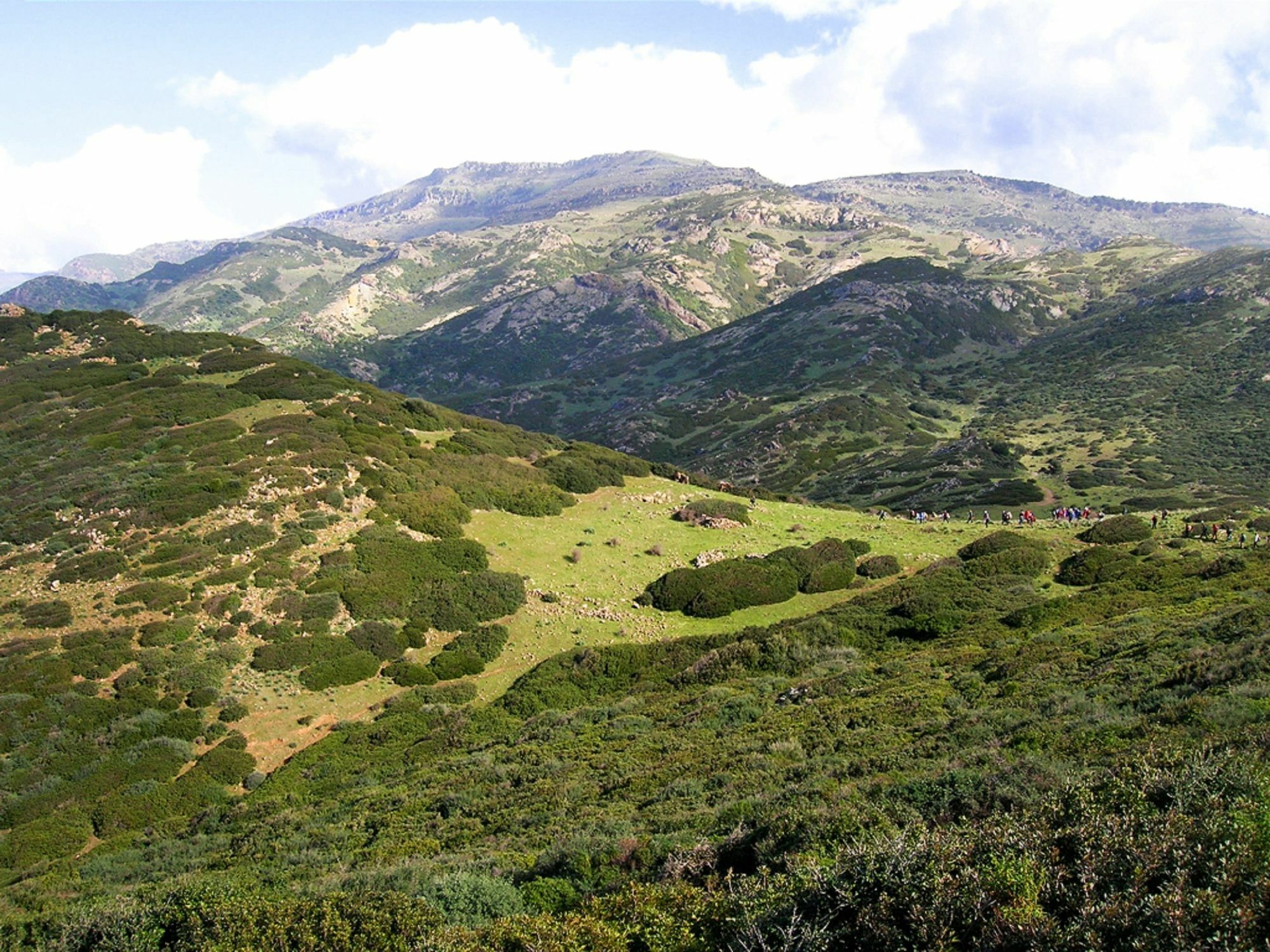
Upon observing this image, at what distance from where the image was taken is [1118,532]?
35.2 metres

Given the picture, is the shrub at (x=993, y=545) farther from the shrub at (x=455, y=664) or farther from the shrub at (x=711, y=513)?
the shrub at (x=455, y=664)

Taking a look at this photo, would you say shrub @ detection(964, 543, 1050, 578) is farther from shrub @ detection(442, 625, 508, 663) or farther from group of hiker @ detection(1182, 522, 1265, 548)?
shrub @ detection(442, 625, 508, 663)

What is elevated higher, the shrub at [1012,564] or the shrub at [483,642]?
the shrub at [1012,564]

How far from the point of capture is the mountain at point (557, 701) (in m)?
9.62

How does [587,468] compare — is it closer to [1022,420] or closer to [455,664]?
[455,664]

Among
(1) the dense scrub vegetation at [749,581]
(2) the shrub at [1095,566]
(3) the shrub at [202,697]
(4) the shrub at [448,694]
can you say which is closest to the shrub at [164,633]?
(3) the shrub at [202,697]

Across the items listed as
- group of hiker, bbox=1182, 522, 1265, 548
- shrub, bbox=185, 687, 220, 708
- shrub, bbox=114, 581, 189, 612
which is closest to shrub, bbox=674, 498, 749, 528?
group of hiker, bbox=1182, 522, 1265, 548


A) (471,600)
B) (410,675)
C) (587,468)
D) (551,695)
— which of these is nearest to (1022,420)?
(587,468)

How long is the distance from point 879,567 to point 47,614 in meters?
37.5

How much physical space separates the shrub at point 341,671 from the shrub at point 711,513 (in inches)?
807

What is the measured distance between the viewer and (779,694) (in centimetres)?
2414

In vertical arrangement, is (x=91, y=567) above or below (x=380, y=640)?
above

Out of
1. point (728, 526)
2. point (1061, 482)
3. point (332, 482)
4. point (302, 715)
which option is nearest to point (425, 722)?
point (302, 715)

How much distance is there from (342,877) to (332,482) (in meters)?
27.9
